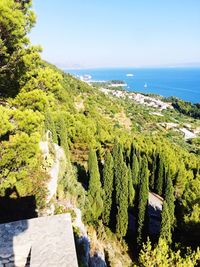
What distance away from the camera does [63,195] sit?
37.2 feet

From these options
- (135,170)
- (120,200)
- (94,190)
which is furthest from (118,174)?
(135,170)

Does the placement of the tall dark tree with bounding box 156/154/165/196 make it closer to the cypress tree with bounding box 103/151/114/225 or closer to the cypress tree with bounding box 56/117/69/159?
the cypress tree with bounding box 103/151/114/225

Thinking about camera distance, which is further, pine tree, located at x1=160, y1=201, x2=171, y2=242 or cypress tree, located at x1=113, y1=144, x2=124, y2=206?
cypress tree, located at x1=113, y1=144, x2=124, y2=206

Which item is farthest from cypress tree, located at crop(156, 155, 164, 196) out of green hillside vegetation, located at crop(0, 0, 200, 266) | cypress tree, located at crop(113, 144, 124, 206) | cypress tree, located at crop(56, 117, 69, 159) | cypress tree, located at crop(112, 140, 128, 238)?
cypress tree, located at crop(56, 117, 69, 159)

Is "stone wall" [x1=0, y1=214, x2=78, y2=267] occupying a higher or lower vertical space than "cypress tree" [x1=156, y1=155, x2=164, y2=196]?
higher

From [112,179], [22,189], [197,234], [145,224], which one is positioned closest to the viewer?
[22,189]

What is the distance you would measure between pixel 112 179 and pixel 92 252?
847 cm

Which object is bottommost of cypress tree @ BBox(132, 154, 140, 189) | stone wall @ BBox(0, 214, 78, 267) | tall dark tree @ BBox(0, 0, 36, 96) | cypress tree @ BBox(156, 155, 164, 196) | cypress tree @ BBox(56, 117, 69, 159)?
cypress tree @ BBox(156, 155, 164, 196)

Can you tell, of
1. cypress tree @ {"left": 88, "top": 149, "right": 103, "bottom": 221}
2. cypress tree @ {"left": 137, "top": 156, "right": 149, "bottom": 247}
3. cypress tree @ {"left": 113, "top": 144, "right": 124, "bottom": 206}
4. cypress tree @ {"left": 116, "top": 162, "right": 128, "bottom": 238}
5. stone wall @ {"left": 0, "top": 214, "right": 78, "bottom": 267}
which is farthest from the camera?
cypress tree @ {"left": 113, "top": 144, "right": 124, "bottom": 206}

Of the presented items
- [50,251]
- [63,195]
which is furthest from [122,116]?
[50,251]

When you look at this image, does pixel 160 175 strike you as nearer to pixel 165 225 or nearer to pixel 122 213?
pixel 122 213

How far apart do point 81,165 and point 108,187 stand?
3.51 meters

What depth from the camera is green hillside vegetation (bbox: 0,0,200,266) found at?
7.95m

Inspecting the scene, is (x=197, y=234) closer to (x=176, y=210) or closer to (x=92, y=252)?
(x=176, y=210)
